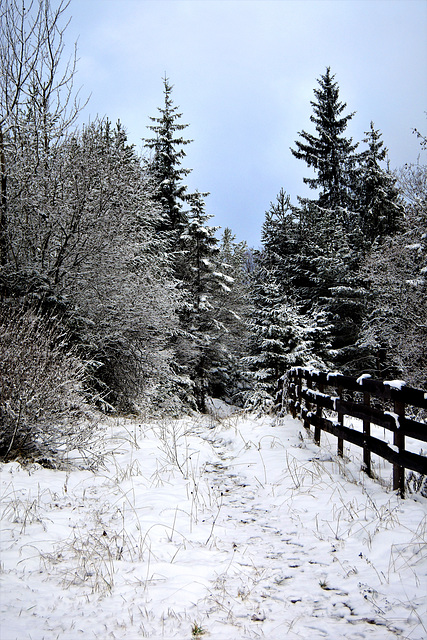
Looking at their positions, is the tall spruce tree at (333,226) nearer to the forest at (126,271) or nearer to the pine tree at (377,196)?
the forest at (126,271)

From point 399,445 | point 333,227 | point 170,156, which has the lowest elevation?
point 399,445

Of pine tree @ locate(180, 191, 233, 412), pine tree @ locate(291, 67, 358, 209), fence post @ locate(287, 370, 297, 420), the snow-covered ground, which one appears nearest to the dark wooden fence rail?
the snow-covered ground

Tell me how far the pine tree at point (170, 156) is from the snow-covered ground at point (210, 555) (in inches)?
873

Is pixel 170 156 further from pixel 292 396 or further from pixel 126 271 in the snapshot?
pixel 292 396

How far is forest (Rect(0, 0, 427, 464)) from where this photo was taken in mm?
7363

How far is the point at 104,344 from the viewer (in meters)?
13.6

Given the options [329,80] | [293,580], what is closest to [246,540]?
[293,580]

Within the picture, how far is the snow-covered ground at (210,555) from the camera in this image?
260 cm

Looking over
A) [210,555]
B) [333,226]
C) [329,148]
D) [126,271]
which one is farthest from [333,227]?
[210,555]

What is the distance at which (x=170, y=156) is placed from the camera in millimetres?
26219

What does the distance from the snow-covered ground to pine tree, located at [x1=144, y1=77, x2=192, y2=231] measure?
22.2 meters

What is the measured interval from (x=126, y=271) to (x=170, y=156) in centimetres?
1431

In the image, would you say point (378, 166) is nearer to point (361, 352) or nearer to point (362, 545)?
point (361, 352)

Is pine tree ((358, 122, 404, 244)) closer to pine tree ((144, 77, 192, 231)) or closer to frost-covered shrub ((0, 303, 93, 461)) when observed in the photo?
pine tree ((144, 77, 192, 231))
